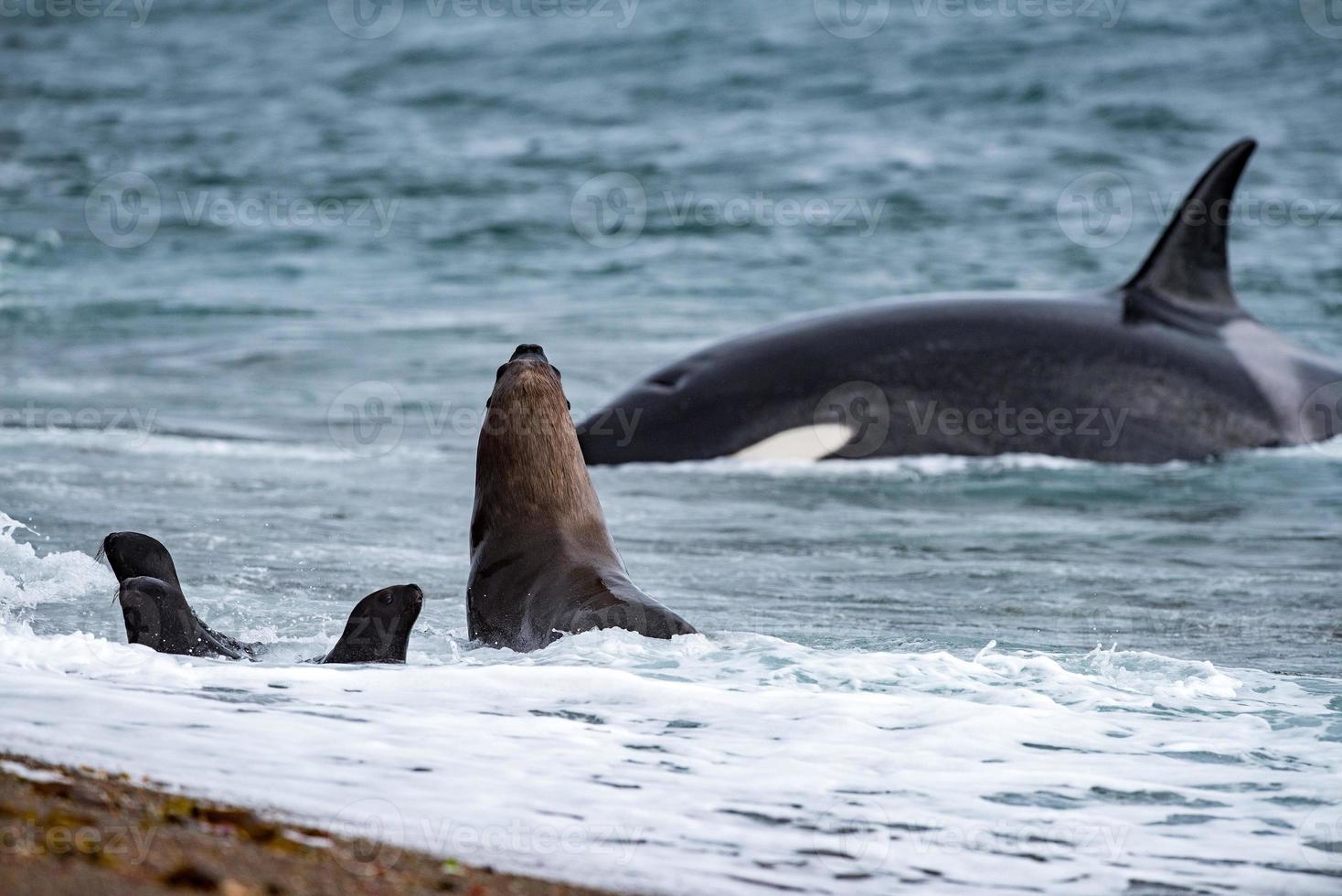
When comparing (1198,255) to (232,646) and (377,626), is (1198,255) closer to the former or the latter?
(377,626)

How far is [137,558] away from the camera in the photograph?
18.8 feet

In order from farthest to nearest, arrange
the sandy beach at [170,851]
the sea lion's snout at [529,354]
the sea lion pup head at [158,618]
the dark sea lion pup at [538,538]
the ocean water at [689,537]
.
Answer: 1. the sea lion's snout at [529,354]
2. the dark sea lion pup at [538,538]
3. the sea lion pup head at [158,618]
4. the ocean water at [689,537]
5. the sandy beach at [170,851]

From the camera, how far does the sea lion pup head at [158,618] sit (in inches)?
211

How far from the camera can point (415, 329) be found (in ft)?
52.0

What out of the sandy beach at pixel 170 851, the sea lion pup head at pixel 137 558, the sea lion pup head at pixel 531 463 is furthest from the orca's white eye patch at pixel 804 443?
the sandy beach at pixel 170 851

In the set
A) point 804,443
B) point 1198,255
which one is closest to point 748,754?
point 804,443

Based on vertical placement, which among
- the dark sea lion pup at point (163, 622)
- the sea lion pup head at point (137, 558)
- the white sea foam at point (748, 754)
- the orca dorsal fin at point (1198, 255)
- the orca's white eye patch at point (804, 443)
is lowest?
the white sea foam at point (748, 754)

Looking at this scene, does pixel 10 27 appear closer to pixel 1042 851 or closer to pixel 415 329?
pixel 415 329

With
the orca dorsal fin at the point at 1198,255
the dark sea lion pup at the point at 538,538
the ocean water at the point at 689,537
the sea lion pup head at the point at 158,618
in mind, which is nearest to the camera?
the ocean water at the point at 689,537

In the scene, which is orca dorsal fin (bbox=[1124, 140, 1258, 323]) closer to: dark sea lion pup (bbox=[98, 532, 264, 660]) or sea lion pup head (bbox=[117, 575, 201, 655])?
dark sea lion pup (bbox=[98, 532, 264, 660])

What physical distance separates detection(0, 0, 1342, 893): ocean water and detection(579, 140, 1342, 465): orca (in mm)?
197

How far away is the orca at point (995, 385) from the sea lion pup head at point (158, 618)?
433 centimetres

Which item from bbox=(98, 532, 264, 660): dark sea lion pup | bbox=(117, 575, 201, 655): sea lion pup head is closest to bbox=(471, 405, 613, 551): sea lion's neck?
bbox=(98, 532, 264, 660): dark sea lion pup

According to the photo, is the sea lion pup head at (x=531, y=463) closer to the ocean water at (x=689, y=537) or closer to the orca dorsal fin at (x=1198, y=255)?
the ocean water at (x=689, y=537)
